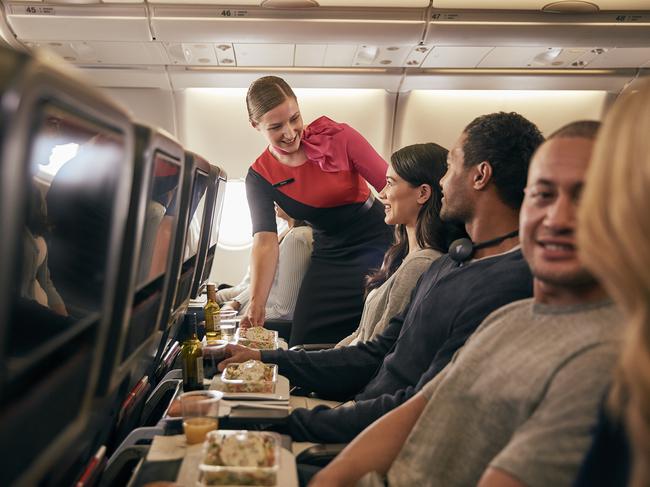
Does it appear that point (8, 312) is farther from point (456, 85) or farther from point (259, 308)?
point (456, 85)

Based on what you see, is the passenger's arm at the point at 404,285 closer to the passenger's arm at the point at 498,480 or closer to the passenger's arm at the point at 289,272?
the passenger's arm at the point at 498,480

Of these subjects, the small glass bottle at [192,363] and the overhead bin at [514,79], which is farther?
the overhead bin at [514,79]

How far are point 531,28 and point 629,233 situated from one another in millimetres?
5079

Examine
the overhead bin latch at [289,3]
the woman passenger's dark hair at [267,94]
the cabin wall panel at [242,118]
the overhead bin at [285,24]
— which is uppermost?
the overhead bin latch at [289,3]

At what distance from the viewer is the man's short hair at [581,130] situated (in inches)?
50.8

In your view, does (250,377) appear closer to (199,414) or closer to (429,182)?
(199,414)

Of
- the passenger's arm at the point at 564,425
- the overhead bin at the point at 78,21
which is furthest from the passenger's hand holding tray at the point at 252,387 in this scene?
the overhead bin at the point at 78,21

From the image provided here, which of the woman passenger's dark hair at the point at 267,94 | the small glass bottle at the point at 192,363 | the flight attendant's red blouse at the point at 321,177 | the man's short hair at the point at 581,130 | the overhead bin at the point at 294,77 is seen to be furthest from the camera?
the overhead bin at the point at 294,77

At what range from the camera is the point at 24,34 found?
5059 mm

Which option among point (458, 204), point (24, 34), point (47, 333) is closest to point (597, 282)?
point (458, 204)

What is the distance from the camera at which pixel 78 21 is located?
4879 mm

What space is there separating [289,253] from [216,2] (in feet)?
7.46

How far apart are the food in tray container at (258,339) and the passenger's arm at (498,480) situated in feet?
5.81

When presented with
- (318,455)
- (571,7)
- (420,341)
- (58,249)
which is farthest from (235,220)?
(58,249)
